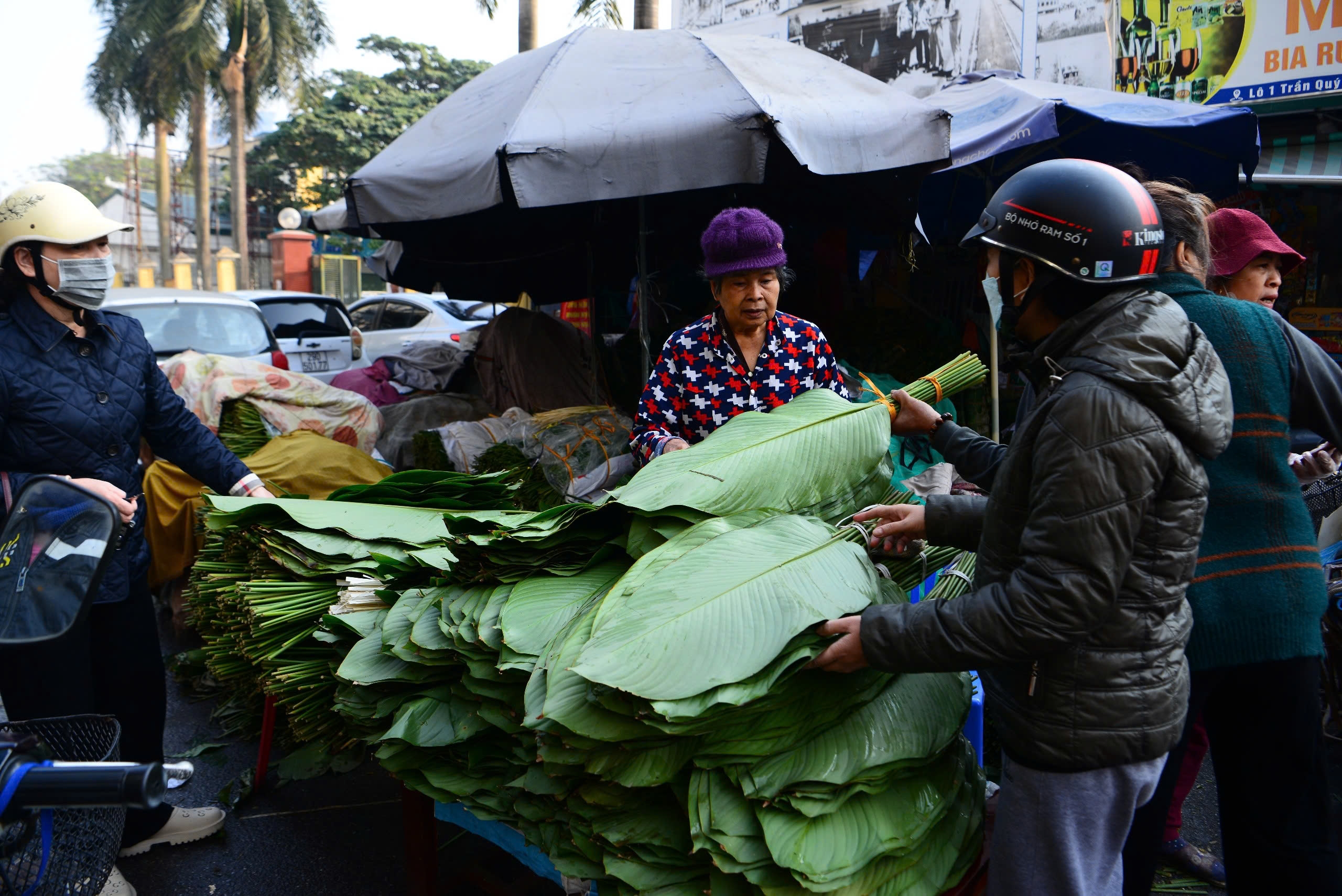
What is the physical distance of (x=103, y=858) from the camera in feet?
4.78

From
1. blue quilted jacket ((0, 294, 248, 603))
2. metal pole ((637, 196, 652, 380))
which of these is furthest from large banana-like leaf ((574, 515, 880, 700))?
metal pole ((637, 196, 652, 380))

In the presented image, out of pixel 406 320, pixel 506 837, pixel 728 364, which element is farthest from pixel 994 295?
pixel 406 320

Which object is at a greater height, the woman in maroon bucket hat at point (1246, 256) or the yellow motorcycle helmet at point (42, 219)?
the yellow motorcycle helmet at point (42, 219)

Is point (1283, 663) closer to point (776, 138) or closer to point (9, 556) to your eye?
point (9, 556)

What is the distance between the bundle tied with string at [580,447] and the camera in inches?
166

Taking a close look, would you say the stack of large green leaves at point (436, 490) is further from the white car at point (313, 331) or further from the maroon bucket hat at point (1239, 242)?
the white car at point (313, 331)

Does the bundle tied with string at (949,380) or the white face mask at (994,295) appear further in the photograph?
the bundle tied with string at (949,380)

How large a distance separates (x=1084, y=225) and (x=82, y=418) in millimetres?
2434

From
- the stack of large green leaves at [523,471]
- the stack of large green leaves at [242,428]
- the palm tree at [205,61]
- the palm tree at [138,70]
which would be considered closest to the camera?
the stack of large green leaves at [523,471]

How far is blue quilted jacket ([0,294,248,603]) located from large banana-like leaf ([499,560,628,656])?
4.31 feet

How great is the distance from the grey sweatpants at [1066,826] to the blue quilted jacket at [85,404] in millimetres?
2270

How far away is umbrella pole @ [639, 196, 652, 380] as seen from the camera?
16.5 feet

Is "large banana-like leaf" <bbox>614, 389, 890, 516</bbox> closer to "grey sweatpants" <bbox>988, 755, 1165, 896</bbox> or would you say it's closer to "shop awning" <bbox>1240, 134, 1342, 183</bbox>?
"grey sweatpants" <bbox>988, 755, 1165, 896</bbox>

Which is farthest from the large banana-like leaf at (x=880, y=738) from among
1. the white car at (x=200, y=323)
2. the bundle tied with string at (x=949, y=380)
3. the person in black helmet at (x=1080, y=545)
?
the white car at (x=200, y=323)
